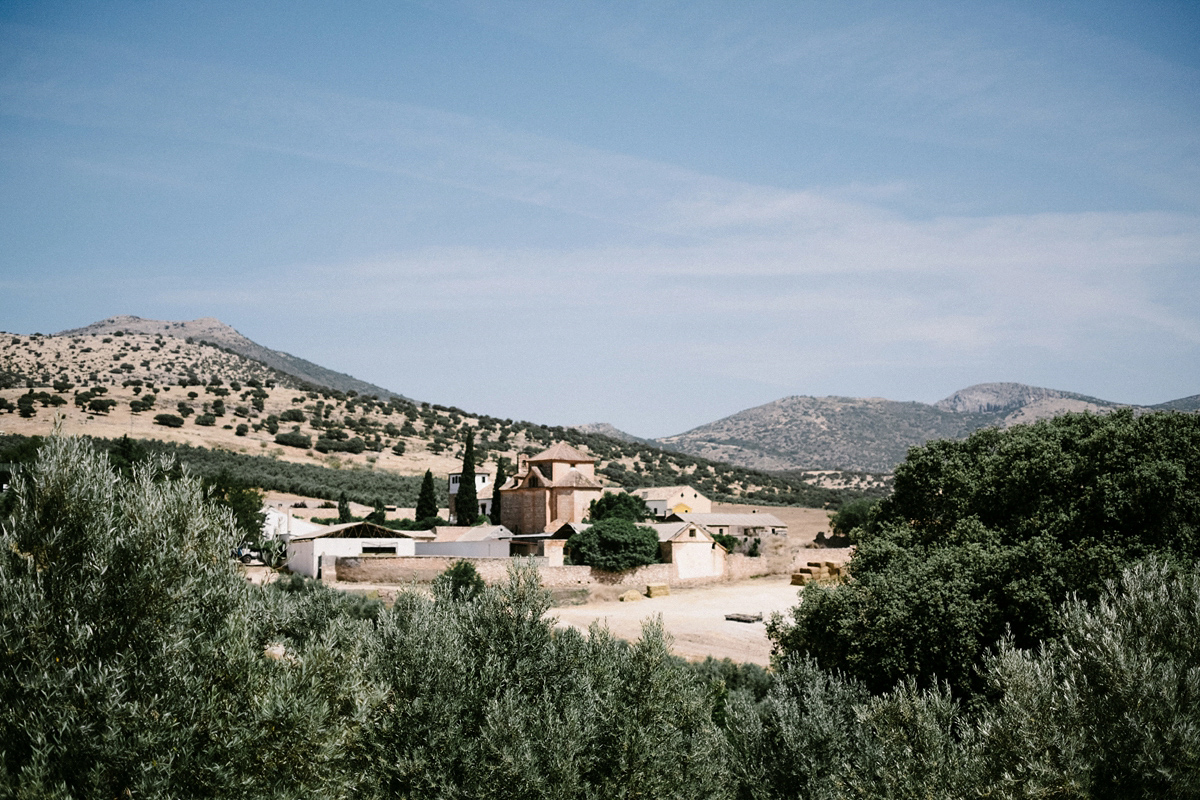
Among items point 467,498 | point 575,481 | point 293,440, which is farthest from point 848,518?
point 293,440

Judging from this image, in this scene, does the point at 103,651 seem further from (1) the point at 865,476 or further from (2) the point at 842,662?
(1) the point at 865,476

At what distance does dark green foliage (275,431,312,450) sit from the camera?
86312 millimetres

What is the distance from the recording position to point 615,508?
56.9m

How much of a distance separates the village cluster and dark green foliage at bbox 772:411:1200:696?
2836cm

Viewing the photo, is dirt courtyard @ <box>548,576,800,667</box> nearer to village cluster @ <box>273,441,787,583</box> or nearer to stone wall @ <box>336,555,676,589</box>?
stone wall @ <box>336,555,676,589</box>

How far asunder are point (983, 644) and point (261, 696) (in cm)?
1627

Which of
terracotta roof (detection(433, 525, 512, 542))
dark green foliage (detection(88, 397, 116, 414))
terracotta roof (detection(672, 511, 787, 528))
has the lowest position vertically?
terracotta roof (detection(672, 511, 787, 528))

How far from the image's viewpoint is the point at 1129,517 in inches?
750

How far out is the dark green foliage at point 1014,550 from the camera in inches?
722

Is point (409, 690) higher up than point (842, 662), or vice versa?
point (409, 690)

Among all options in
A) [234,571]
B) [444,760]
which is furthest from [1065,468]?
[234,571]

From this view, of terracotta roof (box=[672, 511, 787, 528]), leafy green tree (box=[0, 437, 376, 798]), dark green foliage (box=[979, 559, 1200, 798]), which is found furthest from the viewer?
terracotta roof (box=[672, 511, 787, 528])

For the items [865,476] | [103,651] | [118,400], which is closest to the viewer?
[103,651]

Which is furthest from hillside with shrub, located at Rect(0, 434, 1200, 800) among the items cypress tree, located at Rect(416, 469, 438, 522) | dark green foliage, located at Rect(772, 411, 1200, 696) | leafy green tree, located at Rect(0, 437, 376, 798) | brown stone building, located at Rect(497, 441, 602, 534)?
cypress tree, located at Rect(416, 469, 438, 522)
